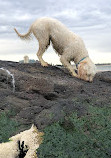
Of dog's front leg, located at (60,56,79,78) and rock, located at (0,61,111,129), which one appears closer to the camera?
rock, located at (0,61,111,129)

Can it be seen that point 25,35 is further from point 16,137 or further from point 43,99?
point 16,137

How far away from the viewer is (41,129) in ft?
14.0

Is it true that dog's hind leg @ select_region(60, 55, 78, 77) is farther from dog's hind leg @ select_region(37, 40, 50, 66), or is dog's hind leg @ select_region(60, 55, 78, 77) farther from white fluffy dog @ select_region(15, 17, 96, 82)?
dog's hind leg @ select_region(37, 40, 50, 66)

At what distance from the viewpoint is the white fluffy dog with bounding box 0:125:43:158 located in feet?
12.5

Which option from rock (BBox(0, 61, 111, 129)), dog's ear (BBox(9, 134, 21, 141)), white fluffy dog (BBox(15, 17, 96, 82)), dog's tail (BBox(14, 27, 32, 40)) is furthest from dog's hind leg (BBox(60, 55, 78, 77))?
dog's ear (BBox(9, 134, 21, 141))

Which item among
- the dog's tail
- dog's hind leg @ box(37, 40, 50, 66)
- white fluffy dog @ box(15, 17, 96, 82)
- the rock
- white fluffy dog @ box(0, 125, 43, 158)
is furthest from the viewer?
the dog's tail

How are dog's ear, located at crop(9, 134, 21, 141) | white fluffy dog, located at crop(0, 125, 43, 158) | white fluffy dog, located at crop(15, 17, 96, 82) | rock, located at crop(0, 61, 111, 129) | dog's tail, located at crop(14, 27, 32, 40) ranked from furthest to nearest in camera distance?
dog's tail, located at crop(14, 27, 32, 40) → white fluffy dog, located at crop(15, 17, 96, 82) → rock, located at crop(0, 61, 111, 129) → dog's ear, located at crop(9, 134, 21, 141) → white fluffy dog, located at crop(0, 125, 43, 158)

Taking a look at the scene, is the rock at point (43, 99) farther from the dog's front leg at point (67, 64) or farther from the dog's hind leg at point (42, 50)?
the dog's hind leg at point (42, 50)

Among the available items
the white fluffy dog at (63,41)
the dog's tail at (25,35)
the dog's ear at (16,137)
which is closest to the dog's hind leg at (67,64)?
the white fluffy dog at (63,41)

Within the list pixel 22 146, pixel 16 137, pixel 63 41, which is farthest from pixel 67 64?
pixel 22 146

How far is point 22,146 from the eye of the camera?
3896 mm

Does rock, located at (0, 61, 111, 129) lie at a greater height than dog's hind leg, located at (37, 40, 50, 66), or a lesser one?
lesser

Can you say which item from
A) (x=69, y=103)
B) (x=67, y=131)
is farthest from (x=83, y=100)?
(x=67, y=131)

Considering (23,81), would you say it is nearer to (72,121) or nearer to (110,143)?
(72,121)
